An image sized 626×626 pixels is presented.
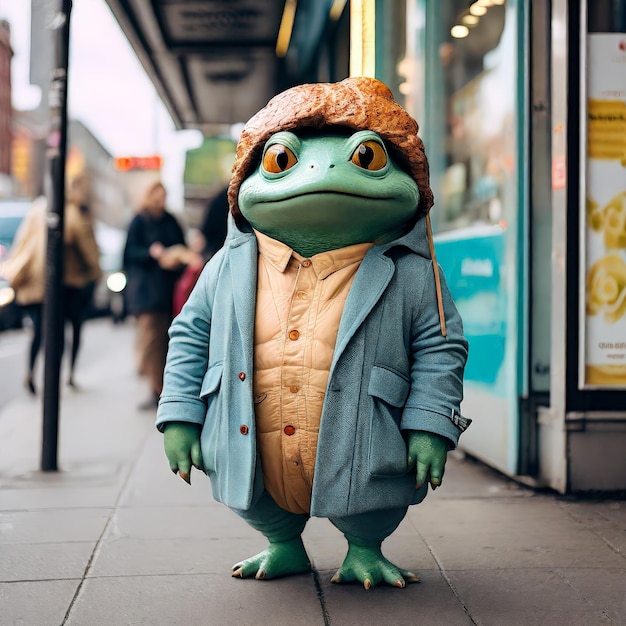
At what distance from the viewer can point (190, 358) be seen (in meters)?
3.42

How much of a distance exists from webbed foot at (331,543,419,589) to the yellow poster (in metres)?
1.85

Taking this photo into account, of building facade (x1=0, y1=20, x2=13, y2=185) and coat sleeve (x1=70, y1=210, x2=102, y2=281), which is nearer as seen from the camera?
coat sleeve (x1=70, y1=210, x2=102, y2=281)

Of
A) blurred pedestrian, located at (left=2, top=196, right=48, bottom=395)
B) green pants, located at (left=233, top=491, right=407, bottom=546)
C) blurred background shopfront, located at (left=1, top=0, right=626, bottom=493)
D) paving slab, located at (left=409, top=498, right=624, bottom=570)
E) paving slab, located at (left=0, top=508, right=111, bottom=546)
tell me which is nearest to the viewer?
green pants, located at (left=233, top=491, right=407, bottom=546)

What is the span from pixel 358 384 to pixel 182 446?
2.20 ft

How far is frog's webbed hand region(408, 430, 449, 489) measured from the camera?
3197mm

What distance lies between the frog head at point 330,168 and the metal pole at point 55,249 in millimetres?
2531

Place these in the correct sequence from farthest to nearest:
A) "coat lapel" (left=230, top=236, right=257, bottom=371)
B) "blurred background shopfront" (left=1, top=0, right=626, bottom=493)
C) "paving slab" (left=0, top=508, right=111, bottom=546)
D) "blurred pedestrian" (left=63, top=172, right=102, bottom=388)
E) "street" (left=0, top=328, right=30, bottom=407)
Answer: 1. "street" (left=0, top=328, right=30, bottom=407)
2. "blurred pedestrian" (left=63, top=172, right=102, bottom=388)
3. "blurred background shopfront" (left=1, top=0, right=626, bottom=493)
4. "paving slab" (left=0, top=508, right=111, bottom=546)
5. "coat lapel" (left=230, top=236, right=257, bottom=371)

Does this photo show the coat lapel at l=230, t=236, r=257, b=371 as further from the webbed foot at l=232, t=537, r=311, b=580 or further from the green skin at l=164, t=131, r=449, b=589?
the webbed foot at l=232, t=537, r=311, b=580

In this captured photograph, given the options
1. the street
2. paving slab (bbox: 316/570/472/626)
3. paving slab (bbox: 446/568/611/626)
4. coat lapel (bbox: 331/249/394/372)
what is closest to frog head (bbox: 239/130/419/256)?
coat lapel (bbox: 331/249/394/372)

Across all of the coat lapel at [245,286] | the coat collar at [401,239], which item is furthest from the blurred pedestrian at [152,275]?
the coat lapel at [245,286]

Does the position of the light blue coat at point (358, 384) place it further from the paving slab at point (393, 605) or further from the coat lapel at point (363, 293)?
the paving slab at point (393, 605)

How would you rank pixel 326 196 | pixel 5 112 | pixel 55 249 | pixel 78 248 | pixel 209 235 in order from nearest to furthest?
1. pixel 326 196
2. pixel 55 249
3. pixel 209 235
4. pixel 78 248
5. pixel 5 112

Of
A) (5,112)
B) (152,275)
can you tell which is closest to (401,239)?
(152,275)

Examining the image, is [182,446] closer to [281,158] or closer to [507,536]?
[281,158]
